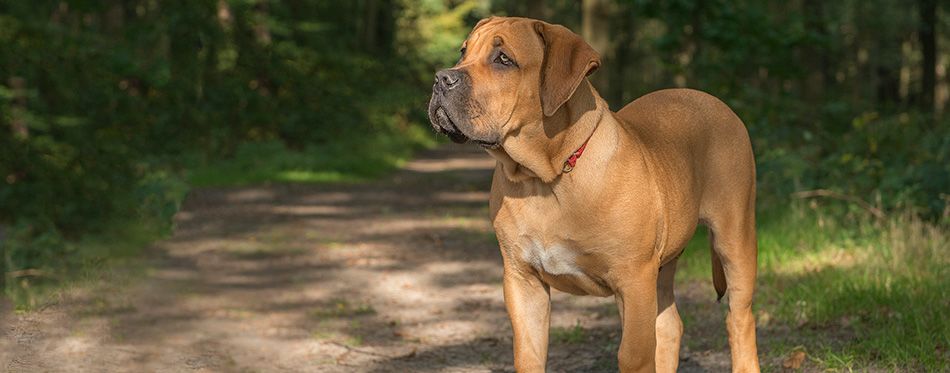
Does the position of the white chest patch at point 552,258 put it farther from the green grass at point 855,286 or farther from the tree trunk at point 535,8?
the tree trunk at point 535,8

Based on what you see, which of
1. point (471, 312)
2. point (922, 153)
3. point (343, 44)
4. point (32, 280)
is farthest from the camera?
point (343, 44)

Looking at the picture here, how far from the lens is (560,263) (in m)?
4.41

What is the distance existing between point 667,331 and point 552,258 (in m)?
1.22

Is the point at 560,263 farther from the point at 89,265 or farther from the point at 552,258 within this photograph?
the point at 89,265

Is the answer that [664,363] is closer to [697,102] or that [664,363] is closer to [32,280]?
[697,102]

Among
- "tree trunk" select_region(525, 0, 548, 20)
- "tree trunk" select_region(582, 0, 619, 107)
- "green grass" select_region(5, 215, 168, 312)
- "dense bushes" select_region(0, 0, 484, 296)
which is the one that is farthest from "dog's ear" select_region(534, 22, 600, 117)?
"tree trunk" select_region(525, 0, 548, 20)

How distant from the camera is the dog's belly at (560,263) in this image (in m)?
4.39

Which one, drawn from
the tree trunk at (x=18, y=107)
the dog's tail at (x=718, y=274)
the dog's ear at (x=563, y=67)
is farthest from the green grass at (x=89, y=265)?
the dog's tail at (x=718, y=274)

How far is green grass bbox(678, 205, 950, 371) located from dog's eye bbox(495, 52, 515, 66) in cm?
256

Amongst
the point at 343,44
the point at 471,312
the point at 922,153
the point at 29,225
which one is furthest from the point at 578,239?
the point at 343,44

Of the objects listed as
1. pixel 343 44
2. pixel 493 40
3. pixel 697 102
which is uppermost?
pixel 493 40

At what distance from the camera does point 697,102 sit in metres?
5.49

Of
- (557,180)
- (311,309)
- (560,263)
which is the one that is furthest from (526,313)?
(311,309)

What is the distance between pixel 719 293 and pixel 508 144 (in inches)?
75.1
